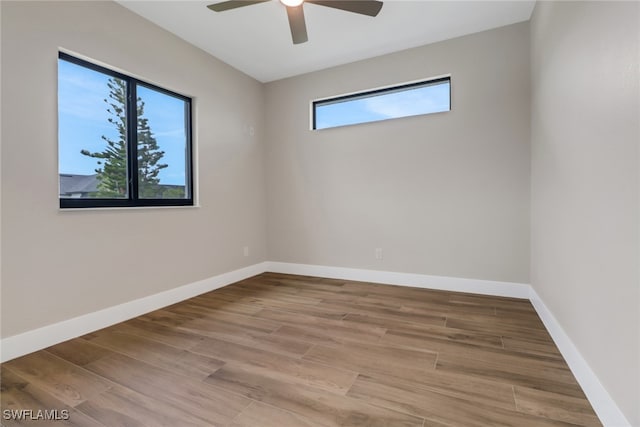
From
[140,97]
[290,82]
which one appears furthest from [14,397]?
[290,82]

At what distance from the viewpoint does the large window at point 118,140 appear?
7.19ft

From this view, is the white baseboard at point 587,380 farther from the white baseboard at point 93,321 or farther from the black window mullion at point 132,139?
the black window mullion at point 132,139

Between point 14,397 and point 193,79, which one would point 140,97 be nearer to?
point 193,79

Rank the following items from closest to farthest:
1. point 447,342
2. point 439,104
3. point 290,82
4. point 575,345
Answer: point 575,345
point 447,342
point 439,104
point 290,82

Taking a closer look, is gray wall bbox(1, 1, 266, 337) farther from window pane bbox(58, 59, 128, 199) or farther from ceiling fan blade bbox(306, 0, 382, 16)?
ceiling fan blade bbox(306, 0, 382, 16)

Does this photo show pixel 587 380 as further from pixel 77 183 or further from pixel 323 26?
pixel 77 183

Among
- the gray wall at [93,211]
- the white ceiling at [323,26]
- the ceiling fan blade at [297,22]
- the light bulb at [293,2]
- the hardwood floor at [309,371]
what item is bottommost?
the hardwood floor at [309,371]

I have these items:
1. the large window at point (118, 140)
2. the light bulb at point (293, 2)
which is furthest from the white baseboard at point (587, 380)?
the large window at point (118, 140)

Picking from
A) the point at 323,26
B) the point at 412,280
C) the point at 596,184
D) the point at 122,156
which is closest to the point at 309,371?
the point at 596,184

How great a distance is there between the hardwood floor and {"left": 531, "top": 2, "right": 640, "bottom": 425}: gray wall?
37cm

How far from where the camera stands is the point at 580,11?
1511 millimetres

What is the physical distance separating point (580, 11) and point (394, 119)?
1.89 metres

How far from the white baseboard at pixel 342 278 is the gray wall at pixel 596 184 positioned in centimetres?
9

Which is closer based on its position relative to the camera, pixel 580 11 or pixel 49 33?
pixel 580 11
